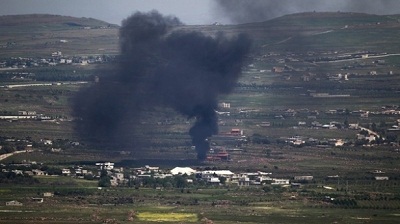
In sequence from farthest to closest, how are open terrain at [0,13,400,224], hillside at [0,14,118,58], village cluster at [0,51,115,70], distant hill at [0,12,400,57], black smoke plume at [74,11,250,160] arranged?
hillside at [0,14,118,58] → distant hill at [0,12,400,57] → village cluster at [0,51,115,70] → black smoke plume at [74,11,250,160] → open terrain at [0,13,400,224]

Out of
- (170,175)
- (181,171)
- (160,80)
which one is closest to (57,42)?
(160,80)

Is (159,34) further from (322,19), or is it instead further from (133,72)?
(322,19)

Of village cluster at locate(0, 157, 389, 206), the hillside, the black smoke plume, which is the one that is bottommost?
village cluster at locate(0, 157, 389, 206)

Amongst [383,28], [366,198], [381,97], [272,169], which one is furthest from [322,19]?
[366,198]

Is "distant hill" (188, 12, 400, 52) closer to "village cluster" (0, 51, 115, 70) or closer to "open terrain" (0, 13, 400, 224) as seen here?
"open terrain" (0, 13, 400, 224)

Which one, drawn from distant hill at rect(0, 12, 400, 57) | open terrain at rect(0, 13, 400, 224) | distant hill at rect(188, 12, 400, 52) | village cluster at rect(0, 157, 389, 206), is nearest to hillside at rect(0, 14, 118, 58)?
distant hill at rect(0, 12, 400, 57)

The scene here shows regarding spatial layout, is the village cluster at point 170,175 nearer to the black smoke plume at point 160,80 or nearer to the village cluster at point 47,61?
the black smoke plume at point 160,80
